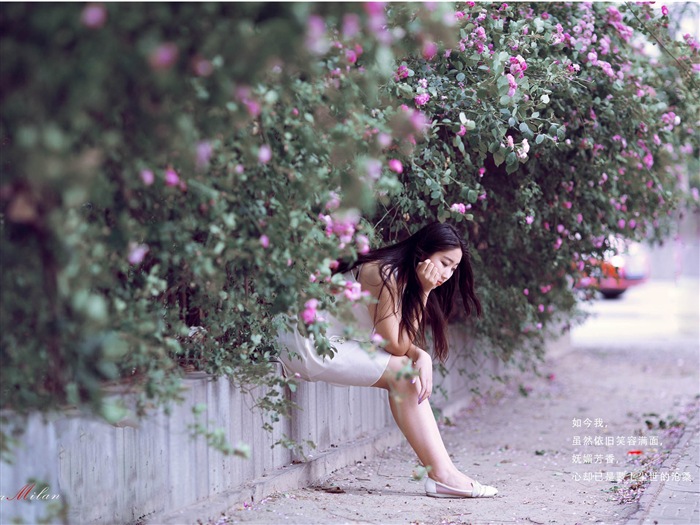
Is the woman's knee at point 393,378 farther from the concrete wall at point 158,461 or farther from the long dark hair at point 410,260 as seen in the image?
the concrete wall at point 158,461

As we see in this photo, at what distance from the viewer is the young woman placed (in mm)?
3877

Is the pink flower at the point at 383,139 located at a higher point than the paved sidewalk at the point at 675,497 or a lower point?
higher

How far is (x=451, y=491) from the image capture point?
4004 millimetres

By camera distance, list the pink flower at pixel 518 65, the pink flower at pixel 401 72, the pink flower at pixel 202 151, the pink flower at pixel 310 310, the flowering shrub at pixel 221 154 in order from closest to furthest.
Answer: the flowering shrub at pixel 221 154 < the pink flower at pixel 202 151 < the pink flower at pixel 310 310 < the pink flower at pixel 401 72 < the pink flower at pixel 518 65

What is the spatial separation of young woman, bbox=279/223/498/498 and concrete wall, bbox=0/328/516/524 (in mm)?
394

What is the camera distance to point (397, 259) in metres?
4.03

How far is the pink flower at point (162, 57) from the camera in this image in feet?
6.12

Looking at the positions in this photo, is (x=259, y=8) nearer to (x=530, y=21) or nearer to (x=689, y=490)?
(x=530, y=21)

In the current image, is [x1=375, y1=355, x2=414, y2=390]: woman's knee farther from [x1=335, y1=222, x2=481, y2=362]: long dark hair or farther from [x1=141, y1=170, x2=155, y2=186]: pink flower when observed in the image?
[x1=141, y1=170, x2=155, y2=186]: pink flower

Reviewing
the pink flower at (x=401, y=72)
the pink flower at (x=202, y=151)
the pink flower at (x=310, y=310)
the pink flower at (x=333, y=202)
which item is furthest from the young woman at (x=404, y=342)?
the pink flower at (x=202, y=151)

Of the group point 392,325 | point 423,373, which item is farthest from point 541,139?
point 423,373

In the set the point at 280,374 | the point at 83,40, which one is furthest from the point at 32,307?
the point at 280,374

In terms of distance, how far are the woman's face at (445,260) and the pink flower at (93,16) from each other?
2.31 metres

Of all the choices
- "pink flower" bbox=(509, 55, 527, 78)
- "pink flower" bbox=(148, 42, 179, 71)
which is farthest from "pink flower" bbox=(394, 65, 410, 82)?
"pink flower" bbox=(148, 42, 179, 71)
